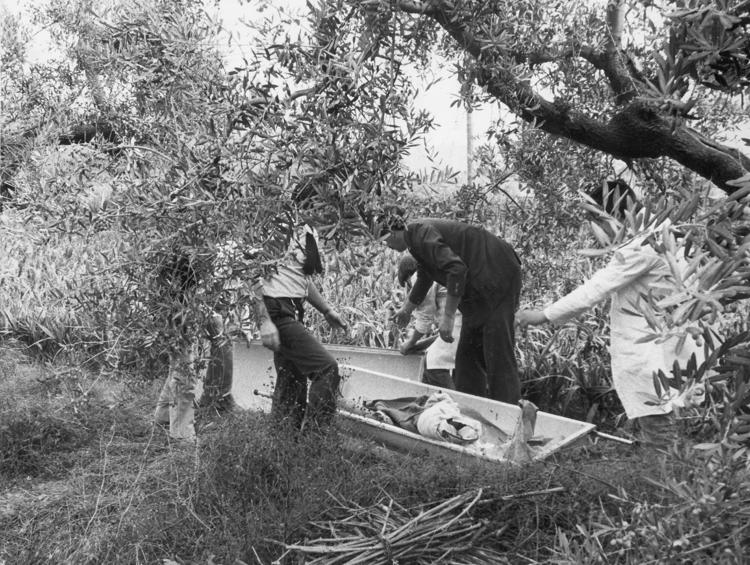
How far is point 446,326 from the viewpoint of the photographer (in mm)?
6035

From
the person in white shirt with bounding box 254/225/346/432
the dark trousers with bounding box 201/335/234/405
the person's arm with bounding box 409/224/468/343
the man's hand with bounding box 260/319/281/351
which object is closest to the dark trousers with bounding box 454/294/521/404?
the person's arm with bounding box 409/224/468/343

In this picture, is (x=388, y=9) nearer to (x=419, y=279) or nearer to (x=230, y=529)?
(x=230, y=529)

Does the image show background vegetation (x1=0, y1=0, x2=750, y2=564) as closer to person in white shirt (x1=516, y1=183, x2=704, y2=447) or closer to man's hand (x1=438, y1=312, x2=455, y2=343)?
person in white shirt (x1=516, y1=183, x2=704, y2=447)

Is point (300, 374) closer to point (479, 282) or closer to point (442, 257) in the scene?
point (442, 257)

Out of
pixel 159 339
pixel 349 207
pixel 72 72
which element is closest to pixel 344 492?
pixel 159 339

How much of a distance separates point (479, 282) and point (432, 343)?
3.39 feet

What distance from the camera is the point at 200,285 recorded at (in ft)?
11.4

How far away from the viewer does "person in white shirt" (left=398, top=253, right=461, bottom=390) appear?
6.69 metres

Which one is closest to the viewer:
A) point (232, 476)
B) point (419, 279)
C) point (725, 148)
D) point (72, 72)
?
point (725, 148)

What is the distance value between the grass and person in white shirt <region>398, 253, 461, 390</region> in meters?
1.57

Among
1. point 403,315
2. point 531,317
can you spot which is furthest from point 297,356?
point 531,317

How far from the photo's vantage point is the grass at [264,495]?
3.98 m

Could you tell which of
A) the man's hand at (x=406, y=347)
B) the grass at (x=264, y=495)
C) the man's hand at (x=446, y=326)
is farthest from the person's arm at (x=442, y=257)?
the grass at (x=264, y=495)

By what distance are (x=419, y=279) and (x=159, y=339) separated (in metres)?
3.12
